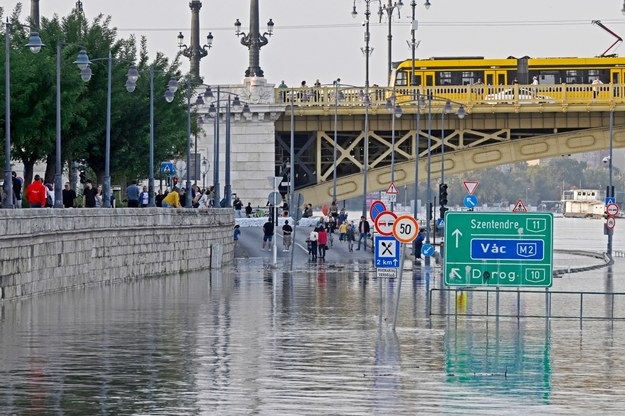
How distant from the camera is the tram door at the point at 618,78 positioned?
87438 mm

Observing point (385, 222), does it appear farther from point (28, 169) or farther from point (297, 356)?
point (28, 169)

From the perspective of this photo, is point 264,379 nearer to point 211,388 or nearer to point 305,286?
point 211,388

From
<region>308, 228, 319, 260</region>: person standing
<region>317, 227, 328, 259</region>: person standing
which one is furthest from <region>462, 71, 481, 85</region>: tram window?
<region>308, 228, 319, 260</region>: person standing

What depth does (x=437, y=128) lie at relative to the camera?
92312 millimetres

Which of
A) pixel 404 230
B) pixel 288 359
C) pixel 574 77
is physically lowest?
pixel 288 359

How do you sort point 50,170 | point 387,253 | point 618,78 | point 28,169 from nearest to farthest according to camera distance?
point 387,253 < point 28,169 < point 50,170 < point 618,78

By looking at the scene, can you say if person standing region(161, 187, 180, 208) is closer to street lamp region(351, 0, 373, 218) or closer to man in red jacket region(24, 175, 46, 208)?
man in red jacket region(24, 175, 46, 208)

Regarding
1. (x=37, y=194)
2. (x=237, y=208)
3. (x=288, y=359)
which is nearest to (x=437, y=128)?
(x=237, y=208)

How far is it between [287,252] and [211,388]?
51.5 meters

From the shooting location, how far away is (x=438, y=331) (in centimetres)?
3164

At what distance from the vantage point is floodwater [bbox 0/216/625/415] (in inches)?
805

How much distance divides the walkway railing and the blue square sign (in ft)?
4.66

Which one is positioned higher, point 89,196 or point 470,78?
point 470,78

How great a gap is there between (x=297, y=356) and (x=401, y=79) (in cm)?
6549
